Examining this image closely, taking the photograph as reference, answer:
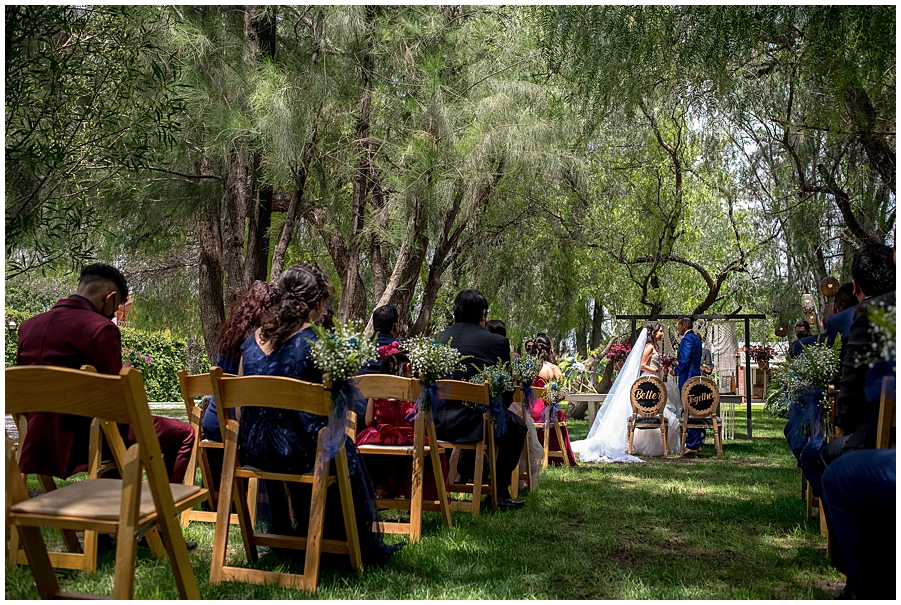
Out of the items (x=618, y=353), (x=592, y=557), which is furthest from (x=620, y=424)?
(x=592, y=557)

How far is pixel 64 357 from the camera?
3.99 m

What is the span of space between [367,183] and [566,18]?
15.9 ft

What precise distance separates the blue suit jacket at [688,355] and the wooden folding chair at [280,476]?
7.54 meters

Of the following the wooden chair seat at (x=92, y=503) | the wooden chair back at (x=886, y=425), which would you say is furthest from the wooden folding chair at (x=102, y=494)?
the wooden chair back at (x=886, y=425)

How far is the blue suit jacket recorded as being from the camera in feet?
34.1

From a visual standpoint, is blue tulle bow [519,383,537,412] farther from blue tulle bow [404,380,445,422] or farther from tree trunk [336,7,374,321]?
tree trunk [336,7,374,321]

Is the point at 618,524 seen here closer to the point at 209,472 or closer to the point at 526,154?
the point at 209,472

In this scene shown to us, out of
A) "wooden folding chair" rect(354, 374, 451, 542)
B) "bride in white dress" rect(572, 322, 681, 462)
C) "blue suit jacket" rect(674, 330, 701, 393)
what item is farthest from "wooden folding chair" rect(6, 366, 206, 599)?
"blue suit jacket" rect(674, 330, 701, 393)

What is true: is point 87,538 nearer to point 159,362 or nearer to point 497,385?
point 497,385

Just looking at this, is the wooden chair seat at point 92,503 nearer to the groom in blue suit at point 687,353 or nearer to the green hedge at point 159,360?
the groom in blue suit at point 687,353

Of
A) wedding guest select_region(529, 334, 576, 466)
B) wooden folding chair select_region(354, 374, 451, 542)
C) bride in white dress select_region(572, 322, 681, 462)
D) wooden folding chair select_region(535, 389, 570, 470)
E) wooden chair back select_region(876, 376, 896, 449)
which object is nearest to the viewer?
wooden chair back select_region(876, 376, 896, 449)

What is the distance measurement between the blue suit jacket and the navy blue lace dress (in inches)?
286

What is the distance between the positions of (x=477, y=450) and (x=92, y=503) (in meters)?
2.98

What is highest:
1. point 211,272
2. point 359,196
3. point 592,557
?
point 359,196
